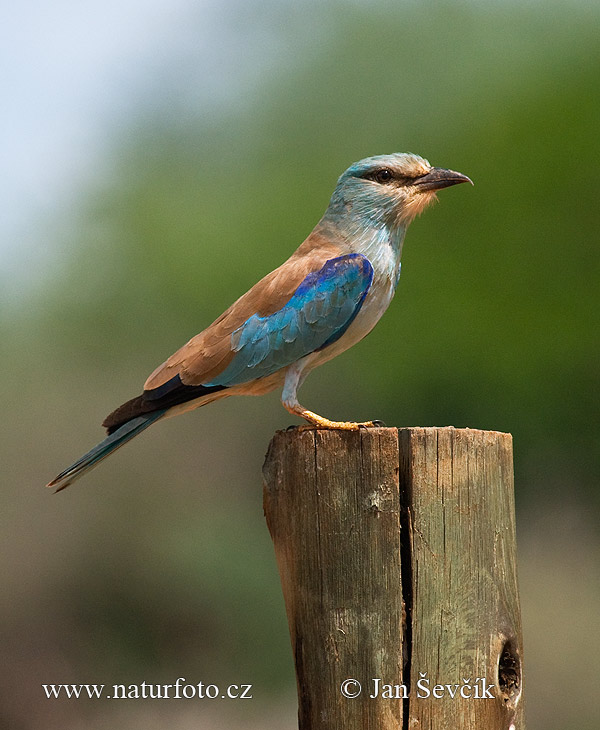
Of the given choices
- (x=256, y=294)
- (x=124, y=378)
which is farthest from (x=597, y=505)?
(x=256, y=294)

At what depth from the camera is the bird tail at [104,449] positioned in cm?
475

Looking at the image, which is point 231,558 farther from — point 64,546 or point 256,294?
point 256,294

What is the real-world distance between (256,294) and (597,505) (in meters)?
11.9

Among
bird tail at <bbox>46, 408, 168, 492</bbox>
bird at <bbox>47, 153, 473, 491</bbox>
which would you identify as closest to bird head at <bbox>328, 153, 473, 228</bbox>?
bird at <bbox>47, 153, 473, 491</bbox>

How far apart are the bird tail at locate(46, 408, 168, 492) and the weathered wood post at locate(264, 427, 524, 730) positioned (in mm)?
1443

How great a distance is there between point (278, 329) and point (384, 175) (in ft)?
3.57

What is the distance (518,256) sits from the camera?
17.2 metres

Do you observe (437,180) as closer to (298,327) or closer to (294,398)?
(298,327)

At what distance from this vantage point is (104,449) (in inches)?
191

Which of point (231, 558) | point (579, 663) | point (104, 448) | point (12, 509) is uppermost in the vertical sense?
point (104, 448)

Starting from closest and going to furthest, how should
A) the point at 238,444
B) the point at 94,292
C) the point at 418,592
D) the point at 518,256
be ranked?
the point at 418,592, the point at 238,444, the point at 518,256, the point at 94,292

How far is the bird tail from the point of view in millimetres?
4750

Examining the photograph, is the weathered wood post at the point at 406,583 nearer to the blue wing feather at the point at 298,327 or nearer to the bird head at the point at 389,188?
the blue wing feather at the point at 298,327

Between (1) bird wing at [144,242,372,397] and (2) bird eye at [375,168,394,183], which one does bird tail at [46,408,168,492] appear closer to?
(1) bird wing at [144,242,372,397]
